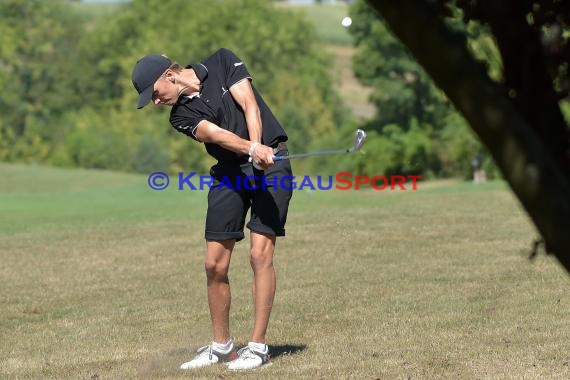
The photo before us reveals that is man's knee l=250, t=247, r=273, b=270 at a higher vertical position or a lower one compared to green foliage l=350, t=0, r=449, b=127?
lower

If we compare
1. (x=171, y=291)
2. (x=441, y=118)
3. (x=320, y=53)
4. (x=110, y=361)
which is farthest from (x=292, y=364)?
(x=320, y=53)

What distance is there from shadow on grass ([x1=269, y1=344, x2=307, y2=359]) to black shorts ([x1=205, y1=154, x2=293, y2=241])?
102 cm

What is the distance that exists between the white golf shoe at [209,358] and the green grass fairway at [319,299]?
0.19m

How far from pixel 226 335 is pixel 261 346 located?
1.24 ft

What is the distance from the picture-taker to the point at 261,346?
8.41m

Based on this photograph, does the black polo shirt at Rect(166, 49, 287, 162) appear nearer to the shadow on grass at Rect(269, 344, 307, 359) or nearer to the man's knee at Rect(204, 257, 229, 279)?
the man's knee at Rect(204, 257, 229, 279)

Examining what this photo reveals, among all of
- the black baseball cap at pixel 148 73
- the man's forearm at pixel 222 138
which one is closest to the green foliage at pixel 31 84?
the black baseball cap at pixel 148 73

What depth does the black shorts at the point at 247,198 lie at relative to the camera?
827cm

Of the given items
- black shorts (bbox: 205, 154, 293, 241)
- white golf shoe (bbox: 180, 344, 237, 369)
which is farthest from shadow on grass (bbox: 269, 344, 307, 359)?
black shorts (bbox: 205, 154, 293, 241)

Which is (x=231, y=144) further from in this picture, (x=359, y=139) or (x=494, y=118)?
(x=494, y=118)

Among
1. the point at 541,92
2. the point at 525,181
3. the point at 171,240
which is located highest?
the point at 541,92

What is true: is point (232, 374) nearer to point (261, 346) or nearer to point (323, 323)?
point (261, 346)

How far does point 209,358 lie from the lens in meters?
8.66

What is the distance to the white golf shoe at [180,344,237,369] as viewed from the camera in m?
8.59
